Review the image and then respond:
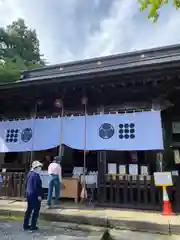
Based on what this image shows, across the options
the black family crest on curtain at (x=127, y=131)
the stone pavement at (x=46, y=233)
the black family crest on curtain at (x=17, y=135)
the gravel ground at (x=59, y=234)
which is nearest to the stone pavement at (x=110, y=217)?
the gravel ground at (x=59, y=234)

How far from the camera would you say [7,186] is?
26.1ft

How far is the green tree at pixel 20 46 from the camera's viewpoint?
23.7 metres

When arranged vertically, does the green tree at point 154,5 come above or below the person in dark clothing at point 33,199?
above

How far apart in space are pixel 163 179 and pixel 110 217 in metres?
1.91

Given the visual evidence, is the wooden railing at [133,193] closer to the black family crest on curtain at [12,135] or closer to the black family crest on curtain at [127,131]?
the black family crest on curtain at [127,131]

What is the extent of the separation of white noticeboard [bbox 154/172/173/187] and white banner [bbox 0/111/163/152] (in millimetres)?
764

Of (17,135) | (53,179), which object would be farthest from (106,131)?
(17,135)

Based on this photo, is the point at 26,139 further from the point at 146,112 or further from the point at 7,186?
the point at 146,112

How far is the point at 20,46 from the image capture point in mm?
26578

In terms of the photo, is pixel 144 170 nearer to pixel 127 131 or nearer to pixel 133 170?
pixel 133 170

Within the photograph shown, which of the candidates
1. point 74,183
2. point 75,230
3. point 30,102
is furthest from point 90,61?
point 75,230

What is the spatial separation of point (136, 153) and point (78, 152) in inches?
110

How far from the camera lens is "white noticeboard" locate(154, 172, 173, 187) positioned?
6.03 m

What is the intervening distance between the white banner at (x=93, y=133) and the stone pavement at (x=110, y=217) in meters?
1.88
